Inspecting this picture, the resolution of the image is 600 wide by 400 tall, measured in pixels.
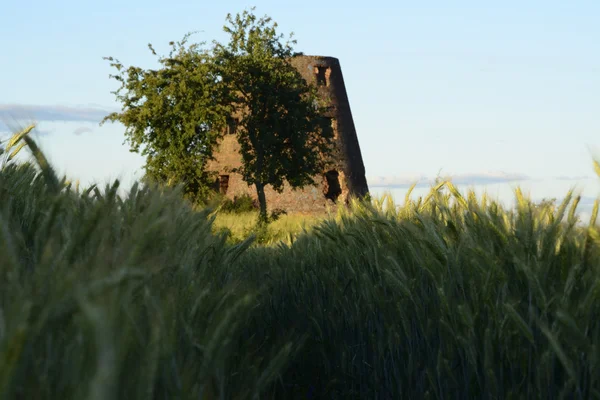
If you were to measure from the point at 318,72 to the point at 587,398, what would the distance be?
32.2m

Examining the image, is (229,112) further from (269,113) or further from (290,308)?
(290,308)

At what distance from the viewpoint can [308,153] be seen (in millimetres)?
27375

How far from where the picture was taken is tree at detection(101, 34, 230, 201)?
25438mm

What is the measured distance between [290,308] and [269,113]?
78.9 feet

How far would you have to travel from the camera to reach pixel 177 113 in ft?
83.8

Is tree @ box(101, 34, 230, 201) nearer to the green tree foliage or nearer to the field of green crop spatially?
the green tree foliage

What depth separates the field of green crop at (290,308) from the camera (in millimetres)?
927

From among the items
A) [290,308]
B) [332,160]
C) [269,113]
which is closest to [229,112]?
[269,113]

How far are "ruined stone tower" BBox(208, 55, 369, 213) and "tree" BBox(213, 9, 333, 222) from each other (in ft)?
10.6

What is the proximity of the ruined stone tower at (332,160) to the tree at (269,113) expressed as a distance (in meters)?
3.23

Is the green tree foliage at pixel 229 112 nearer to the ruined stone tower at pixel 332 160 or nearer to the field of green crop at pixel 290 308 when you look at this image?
Result: the ruined stone tower at pixel 332 160

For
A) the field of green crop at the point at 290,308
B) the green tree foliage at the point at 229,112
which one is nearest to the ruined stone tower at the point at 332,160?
the green tree foliage at the point at 229,112

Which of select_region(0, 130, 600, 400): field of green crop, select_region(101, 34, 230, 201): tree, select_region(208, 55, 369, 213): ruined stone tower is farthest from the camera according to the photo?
select_region(208, 55, 369, 213): ruined stone tower

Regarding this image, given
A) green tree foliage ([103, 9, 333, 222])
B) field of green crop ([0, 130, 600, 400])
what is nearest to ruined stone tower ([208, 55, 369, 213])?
green tree foliage ([103, 9, 333, 222])
